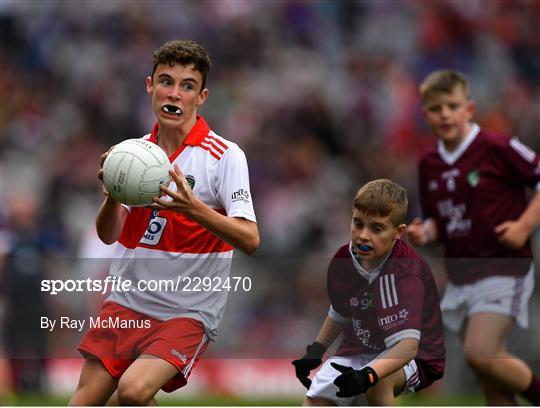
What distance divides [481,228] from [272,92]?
673cm

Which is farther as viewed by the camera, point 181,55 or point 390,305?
point 181,55

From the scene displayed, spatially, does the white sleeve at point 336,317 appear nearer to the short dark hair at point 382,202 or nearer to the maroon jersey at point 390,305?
the maroon jersey at point 390,305

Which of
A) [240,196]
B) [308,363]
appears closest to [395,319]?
[308,363]

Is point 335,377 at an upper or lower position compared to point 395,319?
lower

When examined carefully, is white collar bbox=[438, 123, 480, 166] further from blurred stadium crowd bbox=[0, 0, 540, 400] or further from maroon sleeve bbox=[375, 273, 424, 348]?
blurred stadium crowd bbox=[0, 0, 540, 400]

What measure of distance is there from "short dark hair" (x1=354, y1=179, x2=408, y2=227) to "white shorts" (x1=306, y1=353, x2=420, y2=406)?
0.73m

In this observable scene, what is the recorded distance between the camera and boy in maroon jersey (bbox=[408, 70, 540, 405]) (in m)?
6.71

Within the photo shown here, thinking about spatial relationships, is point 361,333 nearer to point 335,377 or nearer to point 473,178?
point 335,377

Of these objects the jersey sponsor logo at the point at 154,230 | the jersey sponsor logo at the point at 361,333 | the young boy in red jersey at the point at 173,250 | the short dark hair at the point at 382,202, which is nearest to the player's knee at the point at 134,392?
the young boy in red jersey at the point at 173,250

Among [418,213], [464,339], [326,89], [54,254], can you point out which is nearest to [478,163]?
[464,339]

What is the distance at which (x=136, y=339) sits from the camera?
529 cm

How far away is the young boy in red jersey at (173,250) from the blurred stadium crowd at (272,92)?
5.02 m

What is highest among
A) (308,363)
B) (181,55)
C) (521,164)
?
(181,55)

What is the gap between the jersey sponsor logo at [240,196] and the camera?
5.17m
